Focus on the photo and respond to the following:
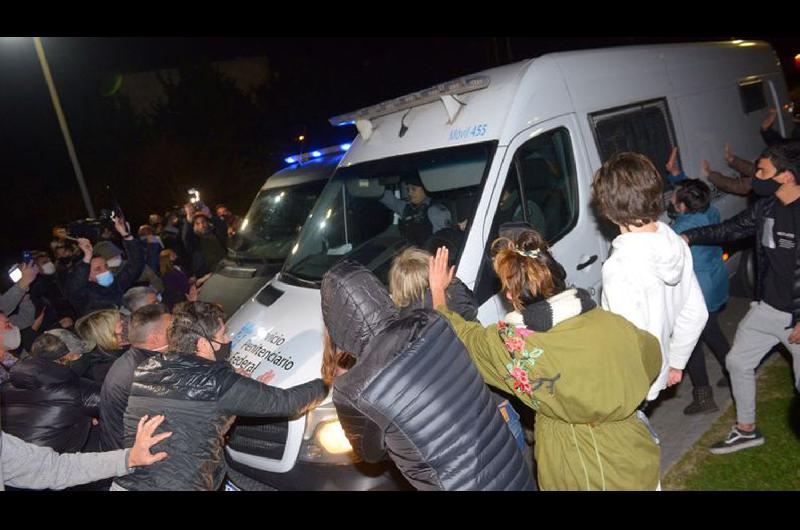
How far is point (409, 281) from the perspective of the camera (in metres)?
2.87

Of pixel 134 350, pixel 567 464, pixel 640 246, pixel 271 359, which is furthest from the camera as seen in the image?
pixel 271 359

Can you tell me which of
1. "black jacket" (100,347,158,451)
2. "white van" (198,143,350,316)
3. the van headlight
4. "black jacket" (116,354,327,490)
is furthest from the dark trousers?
"white van" (198,143,350,316)

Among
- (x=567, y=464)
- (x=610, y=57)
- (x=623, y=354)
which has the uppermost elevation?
(x=610, y=57)

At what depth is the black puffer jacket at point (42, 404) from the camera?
3184 mm

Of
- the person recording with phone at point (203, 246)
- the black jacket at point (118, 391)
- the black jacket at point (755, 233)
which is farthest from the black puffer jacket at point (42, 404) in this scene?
the person recording with phone at point (203, 246)

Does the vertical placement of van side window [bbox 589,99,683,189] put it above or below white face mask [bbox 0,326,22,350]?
above

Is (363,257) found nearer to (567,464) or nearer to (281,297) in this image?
(281,297)

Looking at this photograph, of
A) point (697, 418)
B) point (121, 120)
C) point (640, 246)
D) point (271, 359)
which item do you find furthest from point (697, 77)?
point (121, 120)

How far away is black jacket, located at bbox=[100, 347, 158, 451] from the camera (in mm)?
3082

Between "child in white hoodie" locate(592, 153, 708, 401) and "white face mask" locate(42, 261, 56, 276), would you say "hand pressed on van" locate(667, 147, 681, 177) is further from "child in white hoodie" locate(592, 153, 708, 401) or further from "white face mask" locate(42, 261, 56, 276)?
"white face mask" locate(42, 261, 56, 276)

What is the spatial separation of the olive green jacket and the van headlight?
3.52 feet

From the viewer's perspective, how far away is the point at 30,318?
255 inches

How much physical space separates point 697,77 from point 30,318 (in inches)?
315

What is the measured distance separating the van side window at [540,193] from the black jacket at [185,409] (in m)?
1.74
